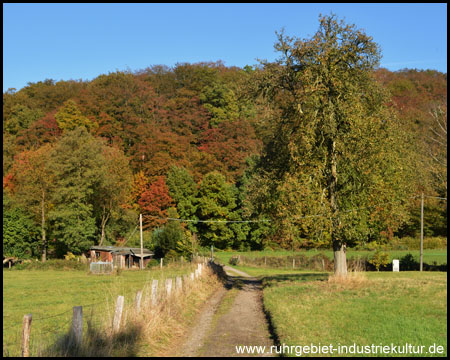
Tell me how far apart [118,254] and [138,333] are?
44066 millimetres

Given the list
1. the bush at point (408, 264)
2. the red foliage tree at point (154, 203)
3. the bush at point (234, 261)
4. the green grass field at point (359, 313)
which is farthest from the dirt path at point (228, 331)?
the red foliage tree at point (154, 203)

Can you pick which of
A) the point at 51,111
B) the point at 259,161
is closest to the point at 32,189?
the point at 51,111

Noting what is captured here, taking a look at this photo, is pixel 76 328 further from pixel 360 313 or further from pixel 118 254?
pixel 118 254

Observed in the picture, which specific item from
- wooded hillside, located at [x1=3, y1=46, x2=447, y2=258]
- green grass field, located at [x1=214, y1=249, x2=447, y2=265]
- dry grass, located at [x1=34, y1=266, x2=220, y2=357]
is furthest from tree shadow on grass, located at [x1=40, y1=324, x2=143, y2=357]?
green grass field, located at [x1=214, y1=249, x2=447, y2=265]

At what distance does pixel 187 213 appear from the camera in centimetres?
6881

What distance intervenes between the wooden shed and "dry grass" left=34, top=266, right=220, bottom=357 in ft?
125

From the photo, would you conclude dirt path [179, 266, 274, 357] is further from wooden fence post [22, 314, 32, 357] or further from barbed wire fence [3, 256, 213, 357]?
wooden fence post [22, 314, 32, 357]

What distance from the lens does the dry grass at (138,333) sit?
9188mm

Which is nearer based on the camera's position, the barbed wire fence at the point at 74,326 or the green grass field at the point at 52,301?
the barbed wire fence at the point at 74,326

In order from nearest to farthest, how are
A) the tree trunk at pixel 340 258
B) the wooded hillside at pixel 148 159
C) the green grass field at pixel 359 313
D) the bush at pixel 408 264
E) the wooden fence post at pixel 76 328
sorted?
the wooden fence post at pixel 76 328 → the green grass field at pixel 359 313 → the tree trunk at pixel 340 258 → the bush at pixel 408 264 → the wooded hillside at pixel 148 159

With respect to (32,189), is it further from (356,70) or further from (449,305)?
(449,305)

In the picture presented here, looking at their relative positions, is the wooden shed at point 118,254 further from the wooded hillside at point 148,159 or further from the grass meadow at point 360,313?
the grass meadow at point 360,313

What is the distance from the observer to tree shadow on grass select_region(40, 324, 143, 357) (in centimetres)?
892

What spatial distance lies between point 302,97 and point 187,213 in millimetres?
48661
